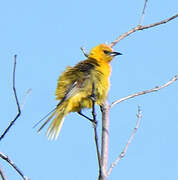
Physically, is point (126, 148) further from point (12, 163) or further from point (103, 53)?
point (103, 53)

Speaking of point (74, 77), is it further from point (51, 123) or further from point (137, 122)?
point (137, 122)

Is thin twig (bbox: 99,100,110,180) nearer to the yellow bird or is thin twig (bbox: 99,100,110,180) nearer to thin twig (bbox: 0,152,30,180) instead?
the yellow bird

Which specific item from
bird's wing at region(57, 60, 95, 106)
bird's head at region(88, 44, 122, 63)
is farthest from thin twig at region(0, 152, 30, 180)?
bird's head at region(88, 44, 122, 63)

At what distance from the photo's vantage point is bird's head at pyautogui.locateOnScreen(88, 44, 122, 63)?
6129mm

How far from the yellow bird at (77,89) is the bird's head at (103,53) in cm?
34

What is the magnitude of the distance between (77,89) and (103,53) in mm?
929

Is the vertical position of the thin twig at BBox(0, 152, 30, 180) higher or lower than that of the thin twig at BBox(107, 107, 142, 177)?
higher

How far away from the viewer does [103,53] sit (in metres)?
6.17

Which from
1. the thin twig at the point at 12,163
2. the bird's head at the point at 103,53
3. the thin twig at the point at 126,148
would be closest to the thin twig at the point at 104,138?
the thin twig at the point at 126,148

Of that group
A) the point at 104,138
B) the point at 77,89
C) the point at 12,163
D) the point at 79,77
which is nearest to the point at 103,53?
the point at 79,77

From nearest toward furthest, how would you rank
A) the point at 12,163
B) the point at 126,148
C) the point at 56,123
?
the point at 12,163 < the point at 126,148 < the point at 56,123

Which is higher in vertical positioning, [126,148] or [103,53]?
[103,53]

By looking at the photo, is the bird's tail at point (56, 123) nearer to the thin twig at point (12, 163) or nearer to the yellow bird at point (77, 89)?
the yellow bird at point (77, 89)

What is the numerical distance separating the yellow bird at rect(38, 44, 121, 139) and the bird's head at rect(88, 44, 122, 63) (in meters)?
0.34
